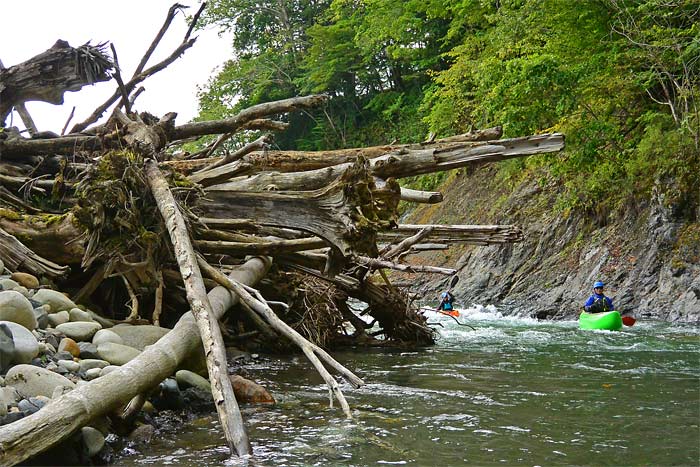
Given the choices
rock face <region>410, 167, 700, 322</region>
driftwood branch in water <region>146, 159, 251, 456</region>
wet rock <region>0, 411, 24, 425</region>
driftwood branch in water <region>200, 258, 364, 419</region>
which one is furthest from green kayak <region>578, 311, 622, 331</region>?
wet rock <region>0, 411, 24, 425</region>

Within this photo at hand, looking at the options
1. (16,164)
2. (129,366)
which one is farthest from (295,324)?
(129,366)

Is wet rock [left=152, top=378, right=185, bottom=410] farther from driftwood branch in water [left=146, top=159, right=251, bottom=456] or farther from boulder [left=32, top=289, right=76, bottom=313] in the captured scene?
boulder [left=32, top=289, right=76, bottom=313]

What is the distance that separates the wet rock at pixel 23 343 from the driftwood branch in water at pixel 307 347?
150 centimetres

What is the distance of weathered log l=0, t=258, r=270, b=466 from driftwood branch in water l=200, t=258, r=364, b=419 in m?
0.47

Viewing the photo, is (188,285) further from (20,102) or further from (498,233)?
(498,233)

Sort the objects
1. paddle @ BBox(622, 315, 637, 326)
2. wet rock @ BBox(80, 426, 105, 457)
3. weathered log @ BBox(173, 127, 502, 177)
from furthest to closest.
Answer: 1. paddle @ BBox(622, 315, 637, 326)
2. weathered log @ BBox(173, 127, 502, 177)
3. wet rock @ BBox(80, 426, 105, 457)

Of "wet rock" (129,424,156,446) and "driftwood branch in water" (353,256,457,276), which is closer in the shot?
"wet rock" (129,424,156,446)

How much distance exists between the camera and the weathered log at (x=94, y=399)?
11.5 feet

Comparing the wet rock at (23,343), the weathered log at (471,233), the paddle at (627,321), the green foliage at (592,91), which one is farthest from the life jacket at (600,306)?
the wet rock at (23,343)

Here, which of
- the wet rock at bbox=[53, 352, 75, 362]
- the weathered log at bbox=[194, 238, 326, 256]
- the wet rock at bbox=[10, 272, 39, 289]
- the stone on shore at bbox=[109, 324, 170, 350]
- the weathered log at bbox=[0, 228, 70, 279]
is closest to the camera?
the wet rock at bbox=[53, 352, 75, 362]

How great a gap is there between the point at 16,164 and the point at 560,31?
12.7m

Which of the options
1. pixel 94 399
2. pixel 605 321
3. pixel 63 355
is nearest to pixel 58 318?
pixel 63 355

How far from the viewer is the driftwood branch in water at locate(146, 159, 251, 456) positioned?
418 cm

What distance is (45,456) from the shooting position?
3832 millimetres
